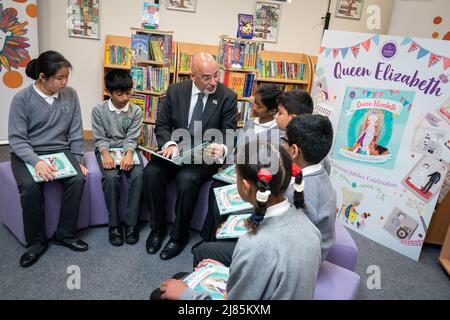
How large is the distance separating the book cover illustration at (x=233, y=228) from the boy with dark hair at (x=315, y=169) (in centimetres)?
30

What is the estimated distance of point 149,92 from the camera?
11.5 ft

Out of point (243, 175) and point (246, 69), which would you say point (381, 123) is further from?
point (243, 175)

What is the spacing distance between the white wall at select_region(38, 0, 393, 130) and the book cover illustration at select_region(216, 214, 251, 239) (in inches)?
130

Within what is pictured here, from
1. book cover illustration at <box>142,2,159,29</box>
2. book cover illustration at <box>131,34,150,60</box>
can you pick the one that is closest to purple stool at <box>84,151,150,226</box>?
book cover illustration at <box>131,34,150,60</box>

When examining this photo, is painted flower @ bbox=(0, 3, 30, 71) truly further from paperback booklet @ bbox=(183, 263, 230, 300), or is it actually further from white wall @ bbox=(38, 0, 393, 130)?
paperback booklet @ bbox=(183, 263, 230, 300)

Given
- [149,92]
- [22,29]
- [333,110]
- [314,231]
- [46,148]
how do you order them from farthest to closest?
[22,29], [149,92], [333,110], [46,148], [314,231]

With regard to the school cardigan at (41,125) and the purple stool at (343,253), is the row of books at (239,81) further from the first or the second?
the purple stool at (343,253)

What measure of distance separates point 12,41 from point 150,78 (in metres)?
1.66

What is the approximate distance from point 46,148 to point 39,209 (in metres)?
0.42

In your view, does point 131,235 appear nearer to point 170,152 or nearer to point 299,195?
point 170,152

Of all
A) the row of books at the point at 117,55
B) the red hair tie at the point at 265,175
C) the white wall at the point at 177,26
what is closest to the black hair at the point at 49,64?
the red hair tie at the point at 265,175

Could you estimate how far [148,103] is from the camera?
3.59 m

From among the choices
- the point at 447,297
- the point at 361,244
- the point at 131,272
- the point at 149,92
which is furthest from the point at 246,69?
the point at 447,297

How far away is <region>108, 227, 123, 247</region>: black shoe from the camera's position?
238 cm
